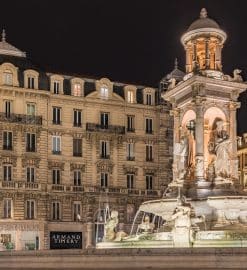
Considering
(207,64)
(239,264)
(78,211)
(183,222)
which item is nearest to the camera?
(239,264)

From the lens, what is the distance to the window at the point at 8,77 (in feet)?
202

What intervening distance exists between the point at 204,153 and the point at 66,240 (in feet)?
117

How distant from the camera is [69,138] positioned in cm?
6362

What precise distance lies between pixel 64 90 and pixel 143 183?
12.0 meters

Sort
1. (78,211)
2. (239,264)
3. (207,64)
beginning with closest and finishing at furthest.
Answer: (239,264) < (207,64) < (78,211)

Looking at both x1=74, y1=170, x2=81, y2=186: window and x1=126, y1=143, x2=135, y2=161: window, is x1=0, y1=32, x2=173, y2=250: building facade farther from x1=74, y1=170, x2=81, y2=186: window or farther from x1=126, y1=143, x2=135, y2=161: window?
x1=126, y1=143, x2=135, y2=161: window

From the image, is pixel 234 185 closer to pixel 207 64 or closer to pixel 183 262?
pixel 207 64

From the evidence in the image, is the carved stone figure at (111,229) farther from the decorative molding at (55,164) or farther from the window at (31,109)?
the window at (31,109)

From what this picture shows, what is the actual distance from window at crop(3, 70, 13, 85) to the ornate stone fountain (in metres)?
33.1

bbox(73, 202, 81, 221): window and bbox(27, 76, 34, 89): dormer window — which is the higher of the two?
bbox(27, 76, 34, 89): dormer window

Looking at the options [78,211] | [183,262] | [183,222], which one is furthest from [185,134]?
[78,211]

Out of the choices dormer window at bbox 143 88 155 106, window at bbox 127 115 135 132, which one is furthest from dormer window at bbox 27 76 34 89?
dormer window at bbox 143 88 155 106

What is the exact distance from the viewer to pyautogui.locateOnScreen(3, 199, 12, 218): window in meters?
59.1

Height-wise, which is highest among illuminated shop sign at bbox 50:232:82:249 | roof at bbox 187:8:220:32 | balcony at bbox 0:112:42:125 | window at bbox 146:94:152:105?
window at bbox 146:94:152:105
